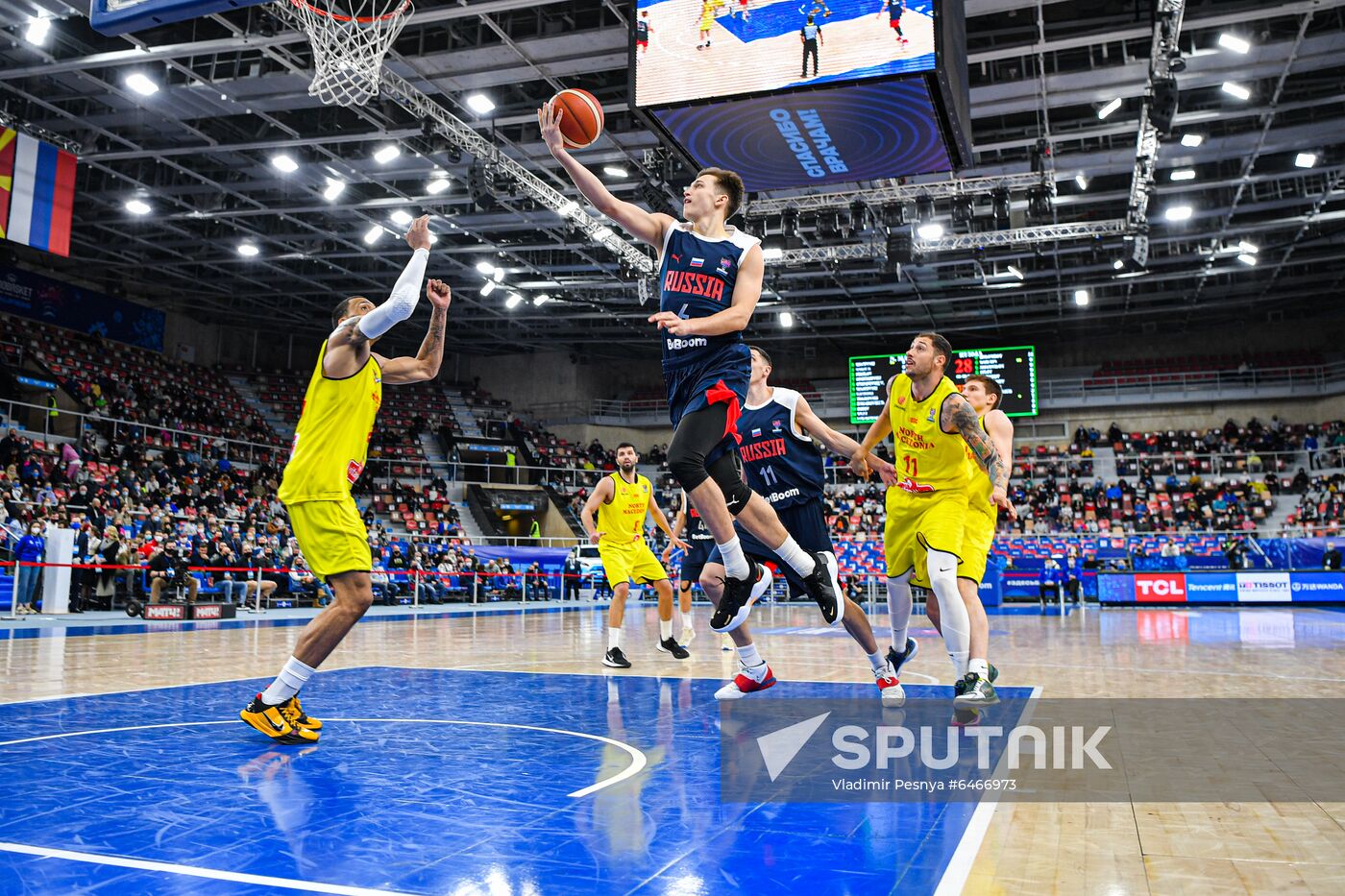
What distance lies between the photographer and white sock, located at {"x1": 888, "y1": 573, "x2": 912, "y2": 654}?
620 centimetres

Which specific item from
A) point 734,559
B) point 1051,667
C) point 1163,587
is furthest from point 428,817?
point 1163,587

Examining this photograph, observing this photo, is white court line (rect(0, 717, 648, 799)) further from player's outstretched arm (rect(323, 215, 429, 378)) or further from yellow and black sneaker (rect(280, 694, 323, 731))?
player's outstretched arm (rect(323, 215, 429, 378))

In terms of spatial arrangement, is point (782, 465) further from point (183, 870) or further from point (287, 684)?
point (183, 870)

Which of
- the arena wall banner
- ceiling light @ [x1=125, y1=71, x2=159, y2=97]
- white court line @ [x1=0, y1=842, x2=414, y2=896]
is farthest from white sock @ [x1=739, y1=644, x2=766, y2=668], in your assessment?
the arena wall banner

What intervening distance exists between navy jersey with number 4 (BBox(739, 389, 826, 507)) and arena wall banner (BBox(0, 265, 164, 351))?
2986cm

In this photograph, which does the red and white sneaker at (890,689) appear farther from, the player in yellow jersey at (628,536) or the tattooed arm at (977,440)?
the player in yellow jersey at (628,536)

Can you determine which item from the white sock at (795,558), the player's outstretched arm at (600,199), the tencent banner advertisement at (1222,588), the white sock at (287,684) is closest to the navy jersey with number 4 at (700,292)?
the player's outstretched arm at (600,199)

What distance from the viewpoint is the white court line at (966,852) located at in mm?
2516

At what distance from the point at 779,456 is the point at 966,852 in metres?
3.91

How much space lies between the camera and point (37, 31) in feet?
53.5

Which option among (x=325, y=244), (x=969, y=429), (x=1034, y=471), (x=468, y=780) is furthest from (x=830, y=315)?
(x=468, y=780)

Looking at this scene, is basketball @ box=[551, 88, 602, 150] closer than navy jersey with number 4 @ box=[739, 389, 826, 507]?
Yes

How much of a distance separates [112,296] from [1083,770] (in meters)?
35.6

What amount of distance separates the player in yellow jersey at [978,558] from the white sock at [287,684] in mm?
3470
